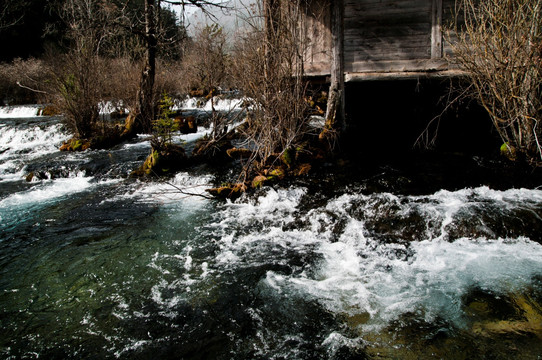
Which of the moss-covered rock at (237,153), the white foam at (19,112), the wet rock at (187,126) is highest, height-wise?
the white foam at (19,112)

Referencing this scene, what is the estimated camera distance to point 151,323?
334 cm

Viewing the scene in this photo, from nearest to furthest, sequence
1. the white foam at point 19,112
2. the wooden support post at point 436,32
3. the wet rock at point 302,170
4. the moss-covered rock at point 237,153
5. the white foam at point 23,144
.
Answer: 1. the wet rock at point 302,170
2. the moss-covered rock at point 237,153
3. the wooden support post at point 436,32
4. the white foam at point 23,144
5. the white foam at point 19,112

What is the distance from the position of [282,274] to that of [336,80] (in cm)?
554

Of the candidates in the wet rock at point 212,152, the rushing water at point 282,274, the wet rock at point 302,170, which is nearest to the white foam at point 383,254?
the rushing water at point 282,274

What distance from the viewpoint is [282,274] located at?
13.7 feet

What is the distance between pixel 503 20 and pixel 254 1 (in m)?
4.35

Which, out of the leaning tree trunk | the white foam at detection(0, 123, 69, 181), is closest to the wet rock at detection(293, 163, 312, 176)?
the leaning tree trunk

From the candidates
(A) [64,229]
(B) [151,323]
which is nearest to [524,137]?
(B) [151,323]

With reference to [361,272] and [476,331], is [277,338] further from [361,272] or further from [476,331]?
[476,331]

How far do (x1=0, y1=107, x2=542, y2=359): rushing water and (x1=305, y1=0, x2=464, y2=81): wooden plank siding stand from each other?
4.04 meters

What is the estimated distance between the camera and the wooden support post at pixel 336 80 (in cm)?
807

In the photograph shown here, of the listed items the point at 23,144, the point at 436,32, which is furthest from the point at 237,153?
the point at 23,144

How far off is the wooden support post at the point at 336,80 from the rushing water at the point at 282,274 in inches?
65.3

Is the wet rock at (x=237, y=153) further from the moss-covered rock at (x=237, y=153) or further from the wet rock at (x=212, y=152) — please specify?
the wet rock at (x=212, y=152)
